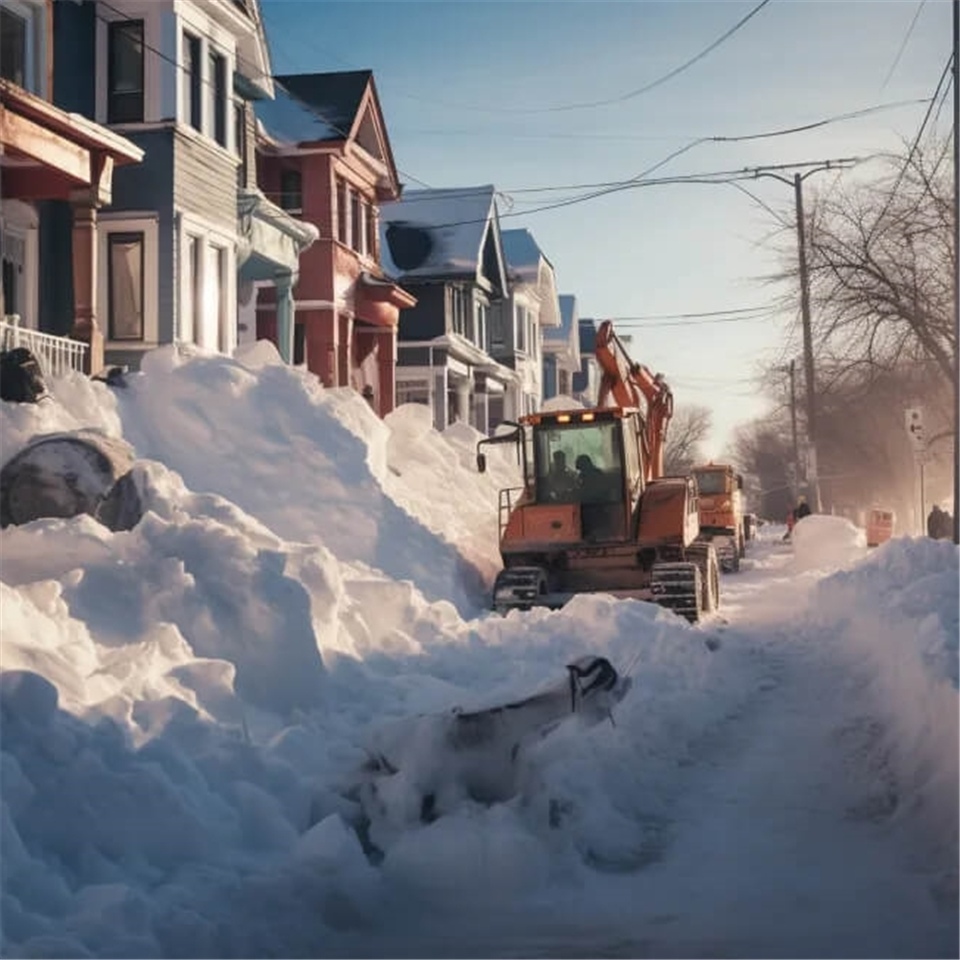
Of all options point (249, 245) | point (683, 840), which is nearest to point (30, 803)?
point (683, 840)

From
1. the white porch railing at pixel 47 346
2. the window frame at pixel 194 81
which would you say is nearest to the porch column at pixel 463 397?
the window frame at pixel 194 81

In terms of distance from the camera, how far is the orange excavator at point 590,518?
1848 cm

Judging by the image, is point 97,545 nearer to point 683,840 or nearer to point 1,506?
point 1,506

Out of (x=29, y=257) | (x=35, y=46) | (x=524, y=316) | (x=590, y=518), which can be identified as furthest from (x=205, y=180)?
(x=524, y=316)

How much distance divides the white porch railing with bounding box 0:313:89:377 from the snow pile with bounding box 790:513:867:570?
15.8m

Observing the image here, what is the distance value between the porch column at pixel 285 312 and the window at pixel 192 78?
5751 mm

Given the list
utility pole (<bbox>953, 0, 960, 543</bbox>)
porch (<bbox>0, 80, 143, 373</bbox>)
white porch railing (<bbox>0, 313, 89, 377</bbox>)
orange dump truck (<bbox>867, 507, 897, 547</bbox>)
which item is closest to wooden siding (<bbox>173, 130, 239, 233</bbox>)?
porch (<bbox>0, 80, 143, 373</bbox>)

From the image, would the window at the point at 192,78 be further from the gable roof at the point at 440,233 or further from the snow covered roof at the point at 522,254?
the snow covered roof at the point at 522,254

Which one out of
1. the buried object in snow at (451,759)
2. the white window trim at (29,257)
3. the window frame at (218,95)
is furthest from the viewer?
the window frame at (218,95)

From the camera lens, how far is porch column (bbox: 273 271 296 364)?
28312mm

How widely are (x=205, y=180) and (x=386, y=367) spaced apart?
13503 mm

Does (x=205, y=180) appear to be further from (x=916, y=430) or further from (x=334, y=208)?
(x=916, y=430)

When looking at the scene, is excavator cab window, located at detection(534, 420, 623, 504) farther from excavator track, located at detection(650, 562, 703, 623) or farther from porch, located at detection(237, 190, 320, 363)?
porch, located at detection(237, 190, 320, 363)

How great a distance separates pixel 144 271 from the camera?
21844mm
